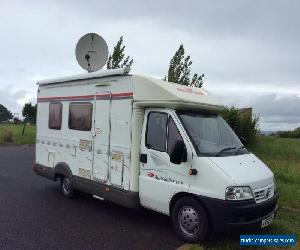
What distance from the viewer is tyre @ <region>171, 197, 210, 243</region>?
6.36 m

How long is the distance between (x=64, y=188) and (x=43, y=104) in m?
2.30

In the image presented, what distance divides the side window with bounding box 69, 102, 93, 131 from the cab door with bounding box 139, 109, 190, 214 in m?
1.76

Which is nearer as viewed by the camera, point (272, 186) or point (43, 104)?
point (272, 186)

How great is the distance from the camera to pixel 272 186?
689 cm

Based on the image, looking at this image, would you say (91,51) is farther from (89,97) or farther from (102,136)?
(102,136)

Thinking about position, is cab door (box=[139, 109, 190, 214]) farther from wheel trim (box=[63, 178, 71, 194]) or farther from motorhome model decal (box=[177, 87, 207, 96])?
wheel trim (box=[63, 178, 71, 194])

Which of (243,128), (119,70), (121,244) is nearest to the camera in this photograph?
(121,244)

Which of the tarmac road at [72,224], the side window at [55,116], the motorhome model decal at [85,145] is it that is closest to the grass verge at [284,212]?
the tarmac road at [72,224]

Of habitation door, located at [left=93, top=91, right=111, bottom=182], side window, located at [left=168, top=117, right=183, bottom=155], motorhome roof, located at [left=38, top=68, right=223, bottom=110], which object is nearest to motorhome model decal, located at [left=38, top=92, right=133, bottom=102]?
habitation door, located at [left=93, top=91, right=111, bottom=182]

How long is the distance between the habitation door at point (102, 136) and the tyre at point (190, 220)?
6.56ft

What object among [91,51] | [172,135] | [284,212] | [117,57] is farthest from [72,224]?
[117,57]

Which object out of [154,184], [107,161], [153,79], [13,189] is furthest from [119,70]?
[13,189]

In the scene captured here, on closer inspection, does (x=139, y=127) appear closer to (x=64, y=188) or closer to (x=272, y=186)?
(x=272, y=186)

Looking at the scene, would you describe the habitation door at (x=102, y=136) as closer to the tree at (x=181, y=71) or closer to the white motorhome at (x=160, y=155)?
the white motorhome at (x=160, y=155)
